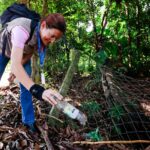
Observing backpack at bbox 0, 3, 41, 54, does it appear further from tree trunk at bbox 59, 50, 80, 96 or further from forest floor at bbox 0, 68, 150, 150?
forest floor at bbox 0, 68, 150, 150

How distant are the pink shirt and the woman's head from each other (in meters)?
0.16

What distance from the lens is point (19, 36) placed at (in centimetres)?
276

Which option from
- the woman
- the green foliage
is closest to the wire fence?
the green foliage

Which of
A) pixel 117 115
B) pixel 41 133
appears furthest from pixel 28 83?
pixel 117 115

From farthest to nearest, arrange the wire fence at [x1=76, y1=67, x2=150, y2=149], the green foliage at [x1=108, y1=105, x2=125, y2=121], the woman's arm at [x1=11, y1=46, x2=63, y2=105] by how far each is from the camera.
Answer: the green foliage at [x1=108, y1=105, x2=125, y2=121], the wire fence at [x1=76, y1=67, x2=150, y2=149], the woman's arm at [x1=11, y1=46, x2=63, y2=105]

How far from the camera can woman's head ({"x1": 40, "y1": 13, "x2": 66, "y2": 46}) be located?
9.03 feet

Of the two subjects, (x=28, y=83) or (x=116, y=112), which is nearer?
(x=28, y=83)

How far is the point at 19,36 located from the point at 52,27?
0.29 metres

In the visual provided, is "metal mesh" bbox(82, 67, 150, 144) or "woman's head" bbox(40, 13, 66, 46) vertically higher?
"woman's head" bbox(40, 13, 66, 46)

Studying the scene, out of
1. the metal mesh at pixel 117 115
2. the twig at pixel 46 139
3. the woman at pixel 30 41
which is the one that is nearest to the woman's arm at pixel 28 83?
the woman at pixel 30 41

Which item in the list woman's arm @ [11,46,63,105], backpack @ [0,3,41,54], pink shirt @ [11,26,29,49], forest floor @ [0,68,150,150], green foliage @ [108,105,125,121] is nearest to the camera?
woman's arm @ [11,46,63,105]

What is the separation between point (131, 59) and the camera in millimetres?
8000

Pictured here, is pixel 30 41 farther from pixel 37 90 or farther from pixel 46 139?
pixel 46 139

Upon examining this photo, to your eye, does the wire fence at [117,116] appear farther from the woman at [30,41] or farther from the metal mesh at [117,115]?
the woman at [30,41]
